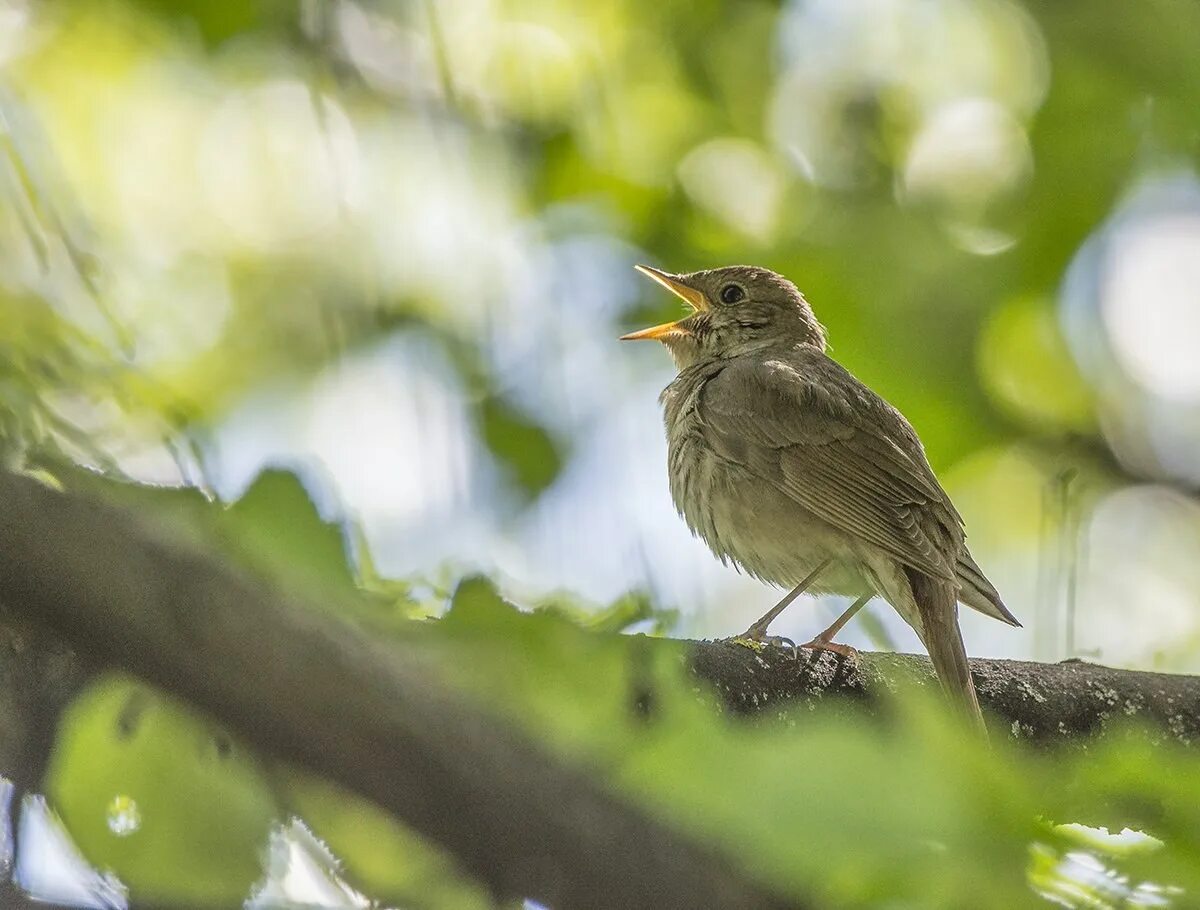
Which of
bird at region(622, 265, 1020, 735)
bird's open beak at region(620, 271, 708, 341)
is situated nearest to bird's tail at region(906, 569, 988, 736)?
bird at region(622, 265, 1020, 735)

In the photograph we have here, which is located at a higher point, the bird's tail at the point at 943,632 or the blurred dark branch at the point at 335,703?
the bird's tail at the point at 943,632

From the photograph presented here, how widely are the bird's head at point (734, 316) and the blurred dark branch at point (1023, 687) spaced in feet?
8.92

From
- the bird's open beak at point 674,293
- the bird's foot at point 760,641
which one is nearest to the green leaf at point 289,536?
the bird's foot at point 760,641

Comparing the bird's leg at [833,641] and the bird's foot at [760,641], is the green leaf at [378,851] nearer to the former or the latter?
the bird's foot at [760,641]

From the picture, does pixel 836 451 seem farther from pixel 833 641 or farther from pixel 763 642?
pixel 763 642

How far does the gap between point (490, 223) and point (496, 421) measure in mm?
699

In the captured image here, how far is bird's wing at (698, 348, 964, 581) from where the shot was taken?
5547 mm

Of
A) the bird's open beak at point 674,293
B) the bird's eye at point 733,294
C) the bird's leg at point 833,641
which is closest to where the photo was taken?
the bird's leg at point 833,641

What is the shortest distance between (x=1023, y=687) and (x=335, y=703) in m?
3.75

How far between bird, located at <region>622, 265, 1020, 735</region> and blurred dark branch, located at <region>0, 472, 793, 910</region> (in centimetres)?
411

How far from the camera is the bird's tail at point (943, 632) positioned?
12.9 feet

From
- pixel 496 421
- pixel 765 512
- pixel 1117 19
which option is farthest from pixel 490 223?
pixel 1117 19

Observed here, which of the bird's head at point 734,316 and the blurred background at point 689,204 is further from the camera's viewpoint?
the bird's head at point 734,316

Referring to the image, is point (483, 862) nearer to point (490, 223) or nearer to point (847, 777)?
point (847, 777)
